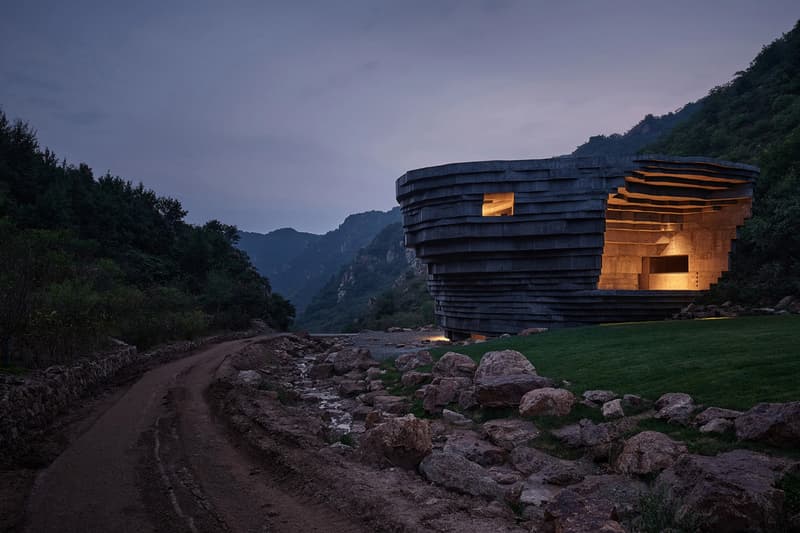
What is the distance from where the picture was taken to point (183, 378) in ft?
48.2

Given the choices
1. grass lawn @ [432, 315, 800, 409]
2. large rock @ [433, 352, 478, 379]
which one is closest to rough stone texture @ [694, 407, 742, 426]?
grass lawn @ [432, 315, 800, 409]

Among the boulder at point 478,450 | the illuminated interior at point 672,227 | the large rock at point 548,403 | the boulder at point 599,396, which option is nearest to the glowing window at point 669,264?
the illuminated interior at point 672,227

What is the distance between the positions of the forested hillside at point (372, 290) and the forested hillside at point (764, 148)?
33.9 m

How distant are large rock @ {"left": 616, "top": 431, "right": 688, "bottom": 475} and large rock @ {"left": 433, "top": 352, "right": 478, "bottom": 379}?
650 cm

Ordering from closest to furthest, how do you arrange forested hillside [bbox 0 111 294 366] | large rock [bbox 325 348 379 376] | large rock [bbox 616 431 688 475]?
1. large rock [bbox 616 431 688 475]
2. forested hillside [bbox 0 111 294 366]
3. large rock [bbox 325 348 379 376]

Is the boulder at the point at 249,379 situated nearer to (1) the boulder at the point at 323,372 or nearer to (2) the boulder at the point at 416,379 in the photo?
(1) the boulder at the point at 323,372

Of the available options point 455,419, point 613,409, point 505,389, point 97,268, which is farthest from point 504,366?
point 97,268

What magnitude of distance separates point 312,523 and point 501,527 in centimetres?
212

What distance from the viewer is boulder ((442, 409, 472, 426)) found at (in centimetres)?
955

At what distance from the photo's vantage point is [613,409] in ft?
26.5

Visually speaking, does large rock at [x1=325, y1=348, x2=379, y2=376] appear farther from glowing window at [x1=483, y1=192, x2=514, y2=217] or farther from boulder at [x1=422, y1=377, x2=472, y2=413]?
glowing window at [x1=483, y1=192, x2=514, y2=217]

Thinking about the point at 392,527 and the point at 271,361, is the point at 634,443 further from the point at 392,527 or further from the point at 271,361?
the point at 271,361

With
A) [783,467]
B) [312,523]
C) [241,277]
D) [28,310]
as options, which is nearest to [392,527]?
[312,523]

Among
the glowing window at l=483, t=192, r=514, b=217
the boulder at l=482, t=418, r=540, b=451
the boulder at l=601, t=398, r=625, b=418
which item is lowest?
the boulder at l=482, t=418, r=540, b=451
